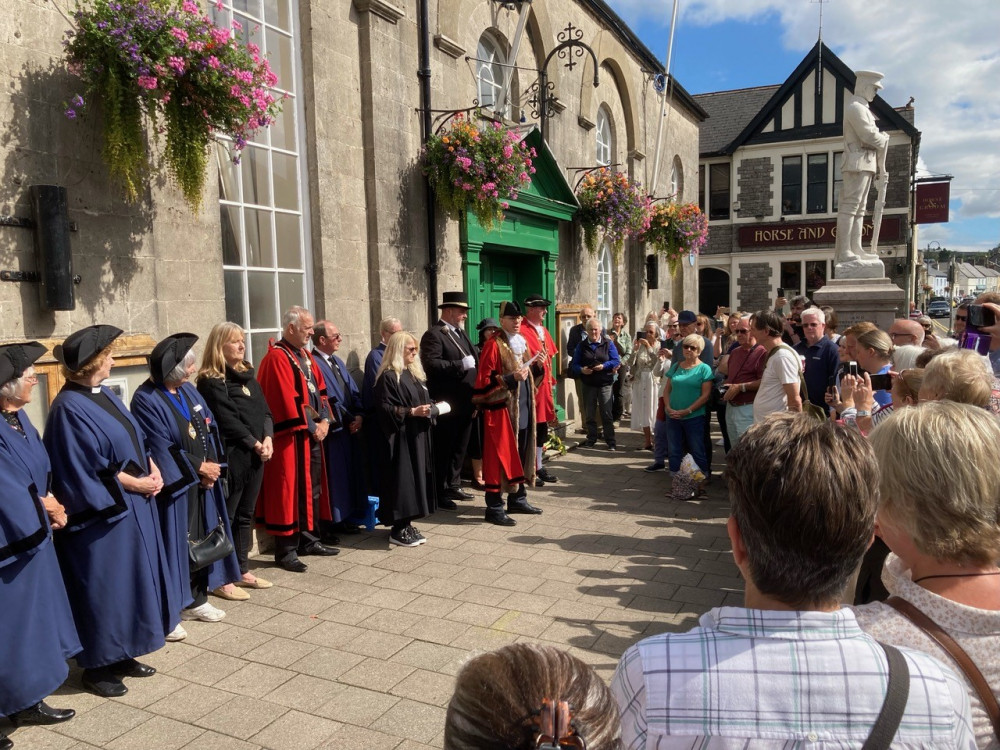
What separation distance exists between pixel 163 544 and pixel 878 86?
422 inches

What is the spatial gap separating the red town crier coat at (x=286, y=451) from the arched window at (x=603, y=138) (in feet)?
28.5

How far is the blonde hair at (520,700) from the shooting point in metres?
1.18

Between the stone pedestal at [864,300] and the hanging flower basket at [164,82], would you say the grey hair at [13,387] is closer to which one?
the hanging flower basket at [164,82]

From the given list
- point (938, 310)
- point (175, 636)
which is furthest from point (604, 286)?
point (938, 310)

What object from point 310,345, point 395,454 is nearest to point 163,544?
point 395,454

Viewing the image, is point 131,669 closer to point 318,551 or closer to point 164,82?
point 318,551

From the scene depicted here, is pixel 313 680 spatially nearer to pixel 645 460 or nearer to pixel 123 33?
pixel 123 33

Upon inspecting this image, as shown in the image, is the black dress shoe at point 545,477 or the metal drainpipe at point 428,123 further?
the black dress shoe at point 545,477

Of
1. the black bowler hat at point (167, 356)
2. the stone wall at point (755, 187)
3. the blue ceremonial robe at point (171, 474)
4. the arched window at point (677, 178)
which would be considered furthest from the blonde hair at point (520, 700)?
the stone wall at point (755, 187)

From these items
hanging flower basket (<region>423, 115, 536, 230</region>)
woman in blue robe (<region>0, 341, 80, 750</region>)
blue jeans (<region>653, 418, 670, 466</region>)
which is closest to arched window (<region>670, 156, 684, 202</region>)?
blue jeans (<region>653, 418, 670, 466</region>)

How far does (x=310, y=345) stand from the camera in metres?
6.42

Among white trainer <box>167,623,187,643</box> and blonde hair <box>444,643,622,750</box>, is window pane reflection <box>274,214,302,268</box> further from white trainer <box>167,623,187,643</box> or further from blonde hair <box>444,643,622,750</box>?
blonde hair <box>444,643,622,750</box>

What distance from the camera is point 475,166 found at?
300 inches

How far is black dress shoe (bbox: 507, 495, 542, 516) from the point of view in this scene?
707cm
